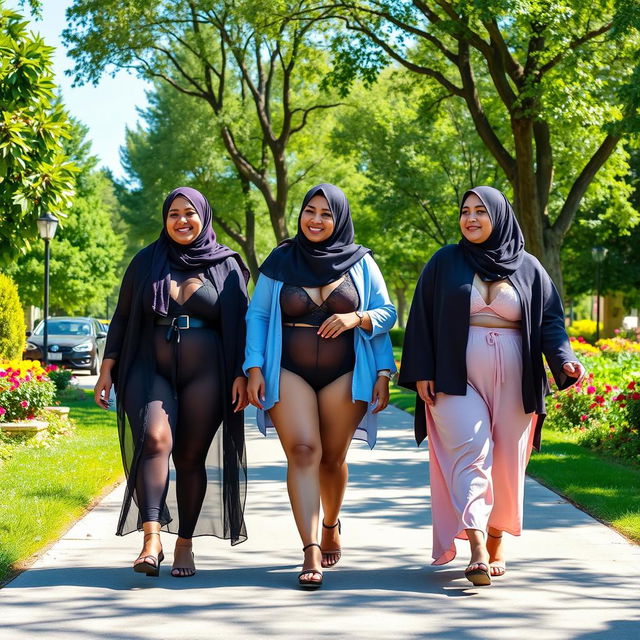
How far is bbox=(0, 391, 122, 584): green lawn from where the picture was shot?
6.35m

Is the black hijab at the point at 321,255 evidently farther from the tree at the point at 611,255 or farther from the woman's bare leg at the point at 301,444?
the tree at the point at 611,255

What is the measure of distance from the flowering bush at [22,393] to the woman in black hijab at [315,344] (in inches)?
258

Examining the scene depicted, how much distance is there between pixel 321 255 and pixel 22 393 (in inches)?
288

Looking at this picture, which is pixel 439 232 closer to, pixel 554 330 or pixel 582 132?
pixel 582 132

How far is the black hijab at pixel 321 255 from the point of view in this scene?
5.68 metres

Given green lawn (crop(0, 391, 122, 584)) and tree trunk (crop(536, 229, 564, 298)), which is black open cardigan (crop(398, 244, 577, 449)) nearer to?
green lawn (crop(0, 391, 122, 584))

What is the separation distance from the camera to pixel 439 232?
107 ft

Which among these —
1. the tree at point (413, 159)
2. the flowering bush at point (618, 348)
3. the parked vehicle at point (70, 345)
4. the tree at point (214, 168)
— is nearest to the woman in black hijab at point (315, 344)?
Answer: the flowering bush at point (618, 348)

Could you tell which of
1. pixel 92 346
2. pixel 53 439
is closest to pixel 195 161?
pixel 92 346

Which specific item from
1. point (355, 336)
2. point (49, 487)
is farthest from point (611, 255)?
point (355, 336)

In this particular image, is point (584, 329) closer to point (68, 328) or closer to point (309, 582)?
point (68, 328)

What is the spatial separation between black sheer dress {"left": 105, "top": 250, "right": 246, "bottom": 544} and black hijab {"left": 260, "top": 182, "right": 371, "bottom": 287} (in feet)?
1.05

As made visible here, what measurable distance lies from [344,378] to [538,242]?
13.0 m


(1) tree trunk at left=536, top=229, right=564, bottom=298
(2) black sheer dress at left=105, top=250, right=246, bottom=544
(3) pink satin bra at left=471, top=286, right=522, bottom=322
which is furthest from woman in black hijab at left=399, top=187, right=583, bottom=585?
(1) tree trunk at left=536, top=229, right=564, bottom=298
